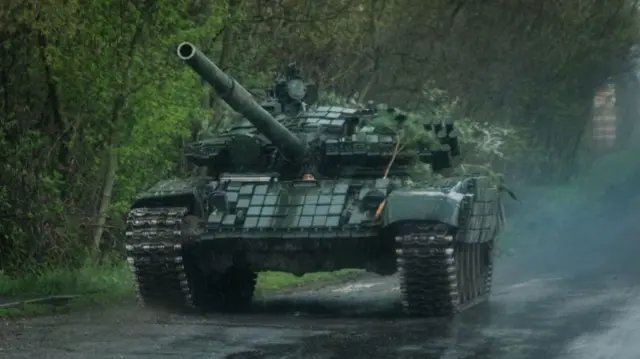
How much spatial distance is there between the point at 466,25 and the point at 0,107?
52.9 ft

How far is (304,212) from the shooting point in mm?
16109

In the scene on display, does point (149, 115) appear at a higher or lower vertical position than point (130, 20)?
lower

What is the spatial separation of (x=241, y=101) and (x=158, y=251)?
1754 millimetres

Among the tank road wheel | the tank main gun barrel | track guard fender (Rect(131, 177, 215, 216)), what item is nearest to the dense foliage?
track guard fender (Rect(131, 177, 215, 216))

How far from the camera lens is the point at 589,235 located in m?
33.2

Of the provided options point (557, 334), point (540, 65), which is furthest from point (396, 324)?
point (540, 65)

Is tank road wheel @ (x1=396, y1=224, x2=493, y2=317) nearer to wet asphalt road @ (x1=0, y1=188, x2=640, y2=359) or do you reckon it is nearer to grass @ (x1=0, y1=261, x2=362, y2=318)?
wet asphalt road @ (x1=0, y1=188, x2=640, y2=359)

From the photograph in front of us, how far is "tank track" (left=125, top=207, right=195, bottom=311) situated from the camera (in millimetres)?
16016

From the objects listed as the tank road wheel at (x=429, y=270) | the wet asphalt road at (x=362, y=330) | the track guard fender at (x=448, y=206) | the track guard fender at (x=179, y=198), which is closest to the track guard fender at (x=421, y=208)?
the track guard fender at (x=448, y=206)

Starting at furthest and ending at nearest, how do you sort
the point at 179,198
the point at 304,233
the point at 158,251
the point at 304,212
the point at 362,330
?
the point at 179,198, the point at 304,212, the point at 158,251, the point at 304,233, the point at 362,330

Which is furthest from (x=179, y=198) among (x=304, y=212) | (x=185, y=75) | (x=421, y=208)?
(x=185, y=75)

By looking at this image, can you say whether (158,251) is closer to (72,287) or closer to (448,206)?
(72,287)

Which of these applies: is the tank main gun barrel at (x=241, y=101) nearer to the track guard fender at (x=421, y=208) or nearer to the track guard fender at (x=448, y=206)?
the track guard fender at (x=448, y=206)

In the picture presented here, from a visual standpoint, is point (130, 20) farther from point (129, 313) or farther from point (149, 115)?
point (129, 313)
